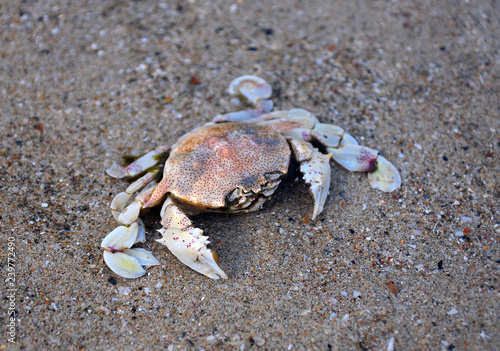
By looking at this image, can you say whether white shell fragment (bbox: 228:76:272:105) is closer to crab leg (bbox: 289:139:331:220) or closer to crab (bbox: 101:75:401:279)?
crab (bbox: 101:75:401:279)

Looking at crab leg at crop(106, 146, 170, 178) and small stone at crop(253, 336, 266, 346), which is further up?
crab leg at crop(106, 146, 170, 178)

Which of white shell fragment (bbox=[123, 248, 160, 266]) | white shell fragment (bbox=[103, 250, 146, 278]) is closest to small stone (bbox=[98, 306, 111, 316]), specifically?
white shell fragment (bbox=[103, 250, 146, 278])

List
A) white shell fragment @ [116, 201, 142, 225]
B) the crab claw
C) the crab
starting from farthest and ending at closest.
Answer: white shell fragment @ [116, 201, 142, 225]
the crab
the crab claw

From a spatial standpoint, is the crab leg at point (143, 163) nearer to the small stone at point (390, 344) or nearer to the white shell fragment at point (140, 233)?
the white shell fragment at point (140, 233)

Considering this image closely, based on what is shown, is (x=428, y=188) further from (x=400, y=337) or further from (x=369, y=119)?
(x=400, y=337)

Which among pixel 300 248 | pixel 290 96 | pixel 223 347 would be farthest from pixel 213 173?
pixel 290 96

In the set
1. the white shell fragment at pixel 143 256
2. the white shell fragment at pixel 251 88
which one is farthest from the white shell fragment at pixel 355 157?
the white shell fragment at pixel 143 256

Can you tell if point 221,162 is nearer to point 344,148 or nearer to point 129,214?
point 129,214
